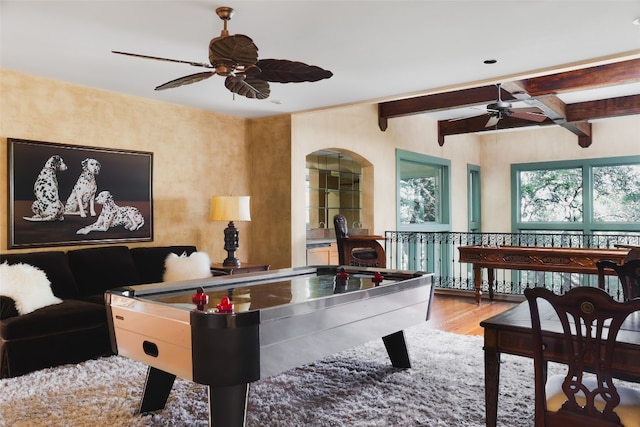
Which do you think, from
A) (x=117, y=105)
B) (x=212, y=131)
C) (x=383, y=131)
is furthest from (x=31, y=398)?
(x=383, y=131)

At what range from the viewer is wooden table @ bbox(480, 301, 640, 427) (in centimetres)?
189

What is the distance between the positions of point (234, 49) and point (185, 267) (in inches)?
109

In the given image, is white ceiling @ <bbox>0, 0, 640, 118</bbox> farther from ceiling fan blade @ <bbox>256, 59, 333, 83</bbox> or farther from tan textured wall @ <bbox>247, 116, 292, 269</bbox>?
tan textured wall @ <bbox>247, 116, 292, 269</bbox>

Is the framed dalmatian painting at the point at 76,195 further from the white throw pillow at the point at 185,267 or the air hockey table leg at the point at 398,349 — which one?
the air hockey table leg at the point at 398,349

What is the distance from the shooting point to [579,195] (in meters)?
9.42

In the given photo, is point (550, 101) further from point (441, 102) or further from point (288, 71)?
point (288, 71)

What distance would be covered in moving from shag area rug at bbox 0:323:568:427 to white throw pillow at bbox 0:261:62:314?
1.82ft

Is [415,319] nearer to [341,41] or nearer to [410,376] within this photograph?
[410,376]

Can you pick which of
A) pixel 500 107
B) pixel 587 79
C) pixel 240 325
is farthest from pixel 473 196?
pixel 240 325

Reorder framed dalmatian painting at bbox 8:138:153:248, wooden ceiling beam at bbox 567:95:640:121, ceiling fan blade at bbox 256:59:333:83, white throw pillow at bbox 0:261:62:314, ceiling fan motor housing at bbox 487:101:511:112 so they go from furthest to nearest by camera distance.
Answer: wooden ceiling beam at bbox 567:95:640:121
ceiling fan motor housing at bbox 487:101:511:112
framed dalmatian painting at bbox 8:138:153:248
white throw pillow at bbox 0:261:62:314
ceiling fan blade at bbox 256:59:333:83

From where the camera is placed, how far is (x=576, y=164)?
30.7ft

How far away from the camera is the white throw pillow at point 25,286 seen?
12.2ft

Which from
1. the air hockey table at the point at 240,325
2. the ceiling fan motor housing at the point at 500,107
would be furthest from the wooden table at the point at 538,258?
the air hockey table at the point at 240,325

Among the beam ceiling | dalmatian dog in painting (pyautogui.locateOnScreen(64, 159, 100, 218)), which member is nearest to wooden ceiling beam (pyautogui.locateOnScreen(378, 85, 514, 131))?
the beam ceiling
